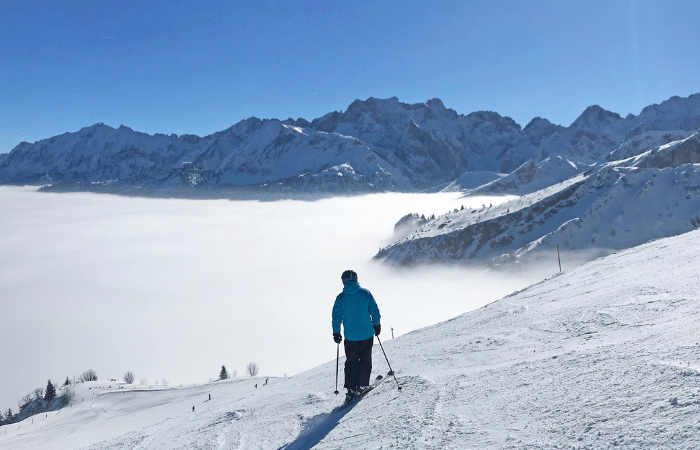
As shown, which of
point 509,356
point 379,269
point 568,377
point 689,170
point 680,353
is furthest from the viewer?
point 379,269

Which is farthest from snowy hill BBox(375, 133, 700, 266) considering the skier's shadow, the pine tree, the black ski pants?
the skier's shadow

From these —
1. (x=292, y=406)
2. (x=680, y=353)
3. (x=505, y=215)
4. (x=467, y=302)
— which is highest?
(x=505, y=215)

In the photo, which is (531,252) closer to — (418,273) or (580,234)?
(580,234)

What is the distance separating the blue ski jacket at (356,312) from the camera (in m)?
8.38

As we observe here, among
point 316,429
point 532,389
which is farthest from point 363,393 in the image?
point 532,389

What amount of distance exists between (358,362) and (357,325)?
2.56 ft

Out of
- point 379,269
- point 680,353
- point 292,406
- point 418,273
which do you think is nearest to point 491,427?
point 680,353

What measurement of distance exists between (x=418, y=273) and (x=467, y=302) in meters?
29.9

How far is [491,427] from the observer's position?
16.9 feet

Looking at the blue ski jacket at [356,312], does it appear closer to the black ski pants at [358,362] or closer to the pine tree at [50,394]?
the black ski pants at [358,362]

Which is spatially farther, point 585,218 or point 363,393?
point 585,218

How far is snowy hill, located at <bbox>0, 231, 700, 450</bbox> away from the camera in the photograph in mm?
4578

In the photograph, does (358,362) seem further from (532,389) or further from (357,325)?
(532,389)

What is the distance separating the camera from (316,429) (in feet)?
22.9
